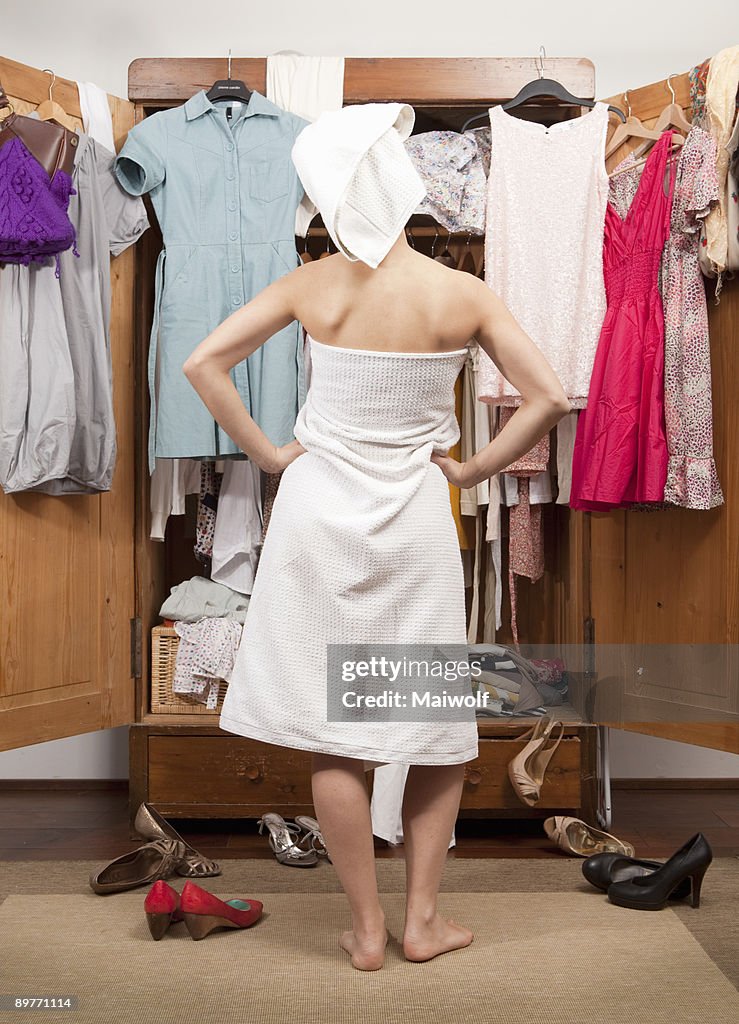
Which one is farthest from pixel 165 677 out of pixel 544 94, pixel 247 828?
pixel 544 94

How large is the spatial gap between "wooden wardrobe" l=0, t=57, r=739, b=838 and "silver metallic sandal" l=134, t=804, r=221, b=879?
198mm

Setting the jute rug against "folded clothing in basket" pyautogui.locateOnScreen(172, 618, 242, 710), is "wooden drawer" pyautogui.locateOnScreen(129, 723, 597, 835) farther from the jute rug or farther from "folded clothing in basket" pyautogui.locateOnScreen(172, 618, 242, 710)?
the jute rug

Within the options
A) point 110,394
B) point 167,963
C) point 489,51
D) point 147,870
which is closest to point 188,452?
point 110,394

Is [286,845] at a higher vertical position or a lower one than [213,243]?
lower

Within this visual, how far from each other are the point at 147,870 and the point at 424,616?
1.03m

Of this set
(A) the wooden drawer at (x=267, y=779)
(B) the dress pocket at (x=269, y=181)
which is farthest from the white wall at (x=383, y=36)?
(B) the dress pocket at (x=269, y=181)

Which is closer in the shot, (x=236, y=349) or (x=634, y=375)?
(x=236, y=349)

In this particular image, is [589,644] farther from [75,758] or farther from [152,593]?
[75,758]

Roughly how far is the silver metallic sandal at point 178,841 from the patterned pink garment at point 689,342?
1464mm

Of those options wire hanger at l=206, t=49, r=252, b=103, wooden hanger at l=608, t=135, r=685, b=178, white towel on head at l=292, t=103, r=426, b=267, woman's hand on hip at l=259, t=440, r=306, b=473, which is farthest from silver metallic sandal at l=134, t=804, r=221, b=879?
wooden hanger at l=608, t=135, r=685, b=178

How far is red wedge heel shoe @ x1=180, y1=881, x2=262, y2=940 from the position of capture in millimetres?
1876

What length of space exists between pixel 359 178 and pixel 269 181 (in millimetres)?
994

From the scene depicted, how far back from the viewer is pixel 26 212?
2.35 metres

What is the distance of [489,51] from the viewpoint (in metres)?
3.15
